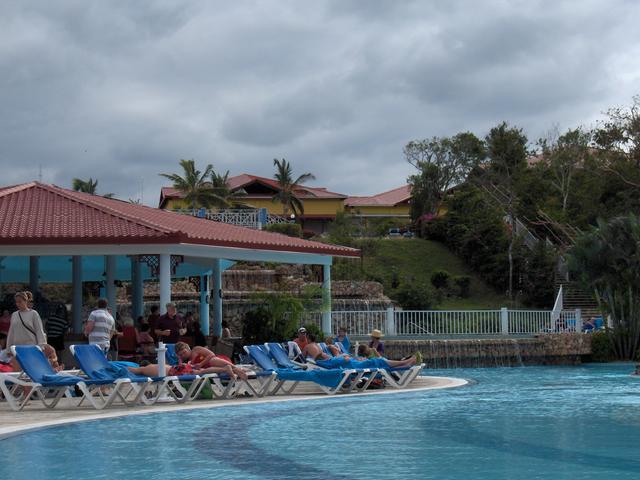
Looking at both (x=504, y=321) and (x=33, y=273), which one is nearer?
(x=33, y=273)

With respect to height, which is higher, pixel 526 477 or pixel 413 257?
pixel 413 257

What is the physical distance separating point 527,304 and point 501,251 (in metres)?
4.31

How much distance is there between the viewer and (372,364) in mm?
17781

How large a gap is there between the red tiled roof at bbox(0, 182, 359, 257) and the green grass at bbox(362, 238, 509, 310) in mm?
21717

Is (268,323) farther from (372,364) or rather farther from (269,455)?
(269,455)

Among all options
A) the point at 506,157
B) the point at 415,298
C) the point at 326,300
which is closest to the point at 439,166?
the point at 506,157

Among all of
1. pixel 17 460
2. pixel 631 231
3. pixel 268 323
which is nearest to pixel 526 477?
pixel 17 460

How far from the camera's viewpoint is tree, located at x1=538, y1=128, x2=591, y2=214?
52.1 metres

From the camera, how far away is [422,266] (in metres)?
52.4

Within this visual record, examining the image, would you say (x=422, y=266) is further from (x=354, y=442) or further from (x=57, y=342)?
(x=354, y=442)

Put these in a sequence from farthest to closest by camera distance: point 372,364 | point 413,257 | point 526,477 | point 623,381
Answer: point 413,257 → point 623,381 → point 372,364 → point 526,477

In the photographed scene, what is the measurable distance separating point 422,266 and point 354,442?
1654 inches

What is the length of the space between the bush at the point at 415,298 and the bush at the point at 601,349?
466 inches

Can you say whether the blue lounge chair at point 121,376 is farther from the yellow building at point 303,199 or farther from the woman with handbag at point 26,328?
the yellow building at point 303,199
